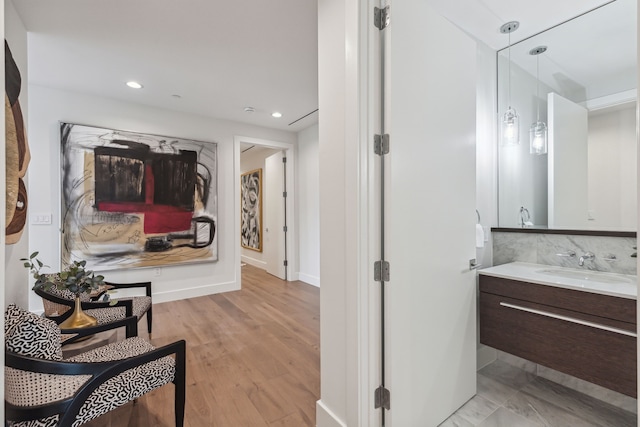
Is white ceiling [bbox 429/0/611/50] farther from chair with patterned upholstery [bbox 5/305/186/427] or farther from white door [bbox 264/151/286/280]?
white door [bbox 264/151/286/280]

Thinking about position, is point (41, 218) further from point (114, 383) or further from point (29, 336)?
point (114, 383)

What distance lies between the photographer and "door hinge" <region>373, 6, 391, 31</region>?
4.46ft

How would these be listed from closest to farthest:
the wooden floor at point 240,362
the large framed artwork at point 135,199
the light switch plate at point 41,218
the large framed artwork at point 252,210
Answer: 1. the wooden floor at point 240,362
2. the light switch plate at point 41,218
3. the large framed artwork at point 135,199
4. the large framed artwork at point 252,210

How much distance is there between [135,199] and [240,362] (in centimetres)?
252

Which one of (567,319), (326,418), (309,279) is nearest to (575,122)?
(567,319)

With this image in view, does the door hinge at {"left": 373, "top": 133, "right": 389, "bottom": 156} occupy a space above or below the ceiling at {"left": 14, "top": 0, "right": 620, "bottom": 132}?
below

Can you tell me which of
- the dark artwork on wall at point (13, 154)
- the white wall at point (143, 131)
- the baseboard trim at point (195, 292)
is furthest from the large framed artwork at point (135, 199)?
the dark artwork on wall at point (13, 154)

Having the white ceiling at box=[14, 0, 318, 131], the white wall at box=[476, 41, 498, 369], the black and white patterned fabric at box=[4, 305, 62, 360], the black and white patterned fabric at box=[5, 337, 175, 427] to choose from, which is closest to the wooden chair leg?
the black and white patterned fabric at box=[5, 337, 175, 427]

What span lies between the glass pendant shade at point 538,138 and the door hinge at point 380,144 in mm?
1712

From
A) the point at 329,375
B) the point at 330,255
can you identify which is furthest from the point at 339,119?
the point at 329,375

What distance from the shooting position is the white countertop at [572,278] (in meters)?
1.50

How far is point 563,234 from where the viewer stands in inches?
79.5

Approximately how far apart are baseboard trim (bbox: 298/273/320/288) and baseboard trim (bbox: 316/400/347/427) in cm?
312

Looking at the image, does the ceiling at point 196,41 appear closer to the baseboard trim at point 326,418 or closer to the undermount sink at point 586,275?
the undermount sink at point 586,275
